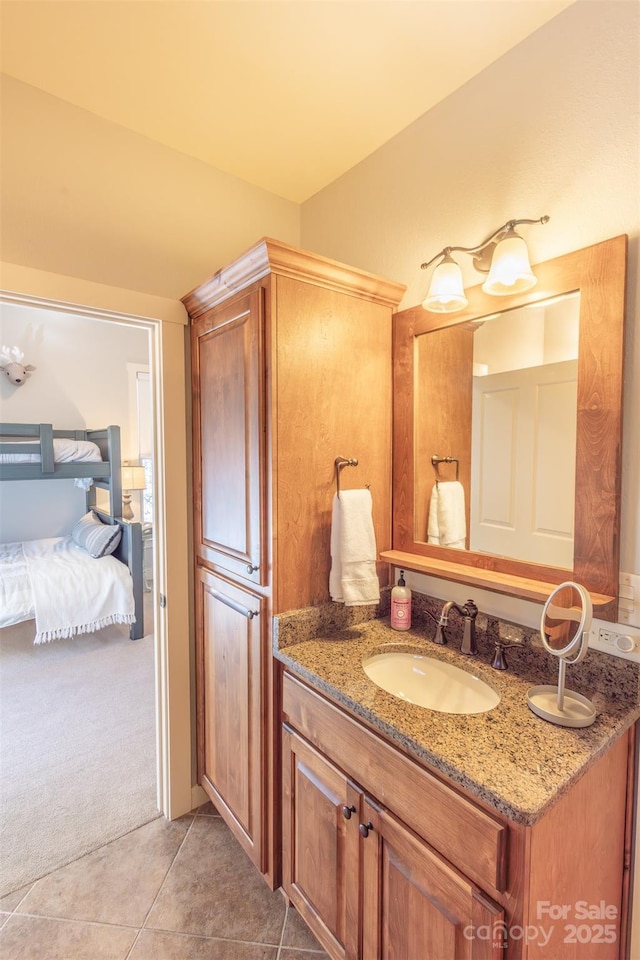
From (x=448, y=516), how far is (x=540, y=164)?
108 cm

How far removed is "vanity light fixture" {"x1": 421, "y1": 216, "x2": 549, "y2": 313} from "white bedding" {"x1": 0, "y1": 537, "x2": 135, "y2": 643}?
3280 mm

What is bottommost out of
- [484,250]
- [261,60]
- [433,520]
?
[433,520]

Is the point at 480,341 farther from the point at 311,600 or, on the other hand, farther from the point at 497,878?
the point at 497,878

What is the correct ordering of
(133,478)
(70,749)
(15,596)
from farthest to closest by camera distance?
(133,478) < (15,596) < (70,749)

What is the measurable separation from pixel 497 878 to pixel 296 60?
2124 mm

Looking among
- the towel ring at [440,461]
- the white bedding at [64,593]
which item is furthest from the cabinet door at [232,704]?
the white bedding at [64,593]

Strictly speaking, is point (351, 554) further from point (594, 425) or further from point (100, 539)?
point (100, 539)

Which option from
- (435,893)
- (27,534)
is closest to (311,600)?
(435,893)

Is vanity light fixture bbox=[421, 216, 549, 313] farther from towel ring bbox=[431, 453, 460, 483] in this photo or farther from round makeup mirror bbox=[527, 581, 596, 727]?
round makeup mirror bbox=[527, 581, 596, 727]

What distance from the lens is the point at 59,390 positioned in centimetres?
475

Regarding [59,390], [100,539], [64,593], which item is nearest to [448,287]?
[64,593]

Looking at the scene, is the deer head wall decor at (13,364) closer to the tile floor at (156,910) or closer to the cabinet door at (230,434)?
the cabinet door at (230,434)

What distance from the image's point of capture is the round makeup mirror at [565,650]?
0.96 meters

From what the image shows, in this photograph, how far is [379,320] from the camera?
1613 millimetres
